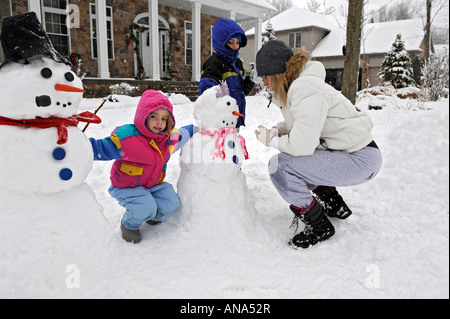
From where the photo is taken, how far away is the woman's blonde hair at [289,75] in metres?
2.44

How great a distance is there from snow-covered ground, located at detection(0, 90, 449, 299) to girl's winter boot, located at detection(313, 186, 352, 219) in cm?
8

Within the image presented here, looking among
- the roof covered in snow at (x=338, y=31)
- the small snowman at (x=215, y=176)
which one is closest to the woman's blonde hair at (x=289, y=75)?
the small snowman at (x=215, y=176)

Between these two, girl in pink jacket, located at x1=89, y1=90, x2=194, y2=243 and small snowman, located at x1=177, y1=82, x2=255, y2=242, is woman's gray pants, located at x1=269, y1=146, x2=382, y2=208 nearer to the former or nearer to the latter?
small snowman, located at x1=177, y1=82, x2=255, y2=242

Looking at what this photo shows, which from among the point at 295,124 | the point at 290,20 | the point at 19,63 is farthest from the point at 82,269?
the point at 290,20

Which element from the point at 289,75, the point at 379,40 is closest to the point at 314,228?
the point at 289,75

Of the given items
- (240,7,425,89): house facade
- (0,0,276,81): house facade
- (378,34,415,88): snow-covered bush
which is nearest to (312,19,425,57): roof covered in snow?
(240,7,425,89): house facade

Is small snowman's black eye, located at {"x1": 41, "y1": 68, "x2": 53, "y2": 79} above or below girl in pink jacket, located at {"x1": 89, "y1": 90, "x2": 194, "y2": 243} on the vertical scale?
above

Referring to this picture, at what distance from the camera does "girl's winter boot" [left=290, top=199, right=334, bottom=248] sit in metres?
2.39

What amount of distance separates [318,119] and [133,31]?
1158 centimetres

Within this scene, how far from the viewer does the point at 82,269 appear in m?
1.87

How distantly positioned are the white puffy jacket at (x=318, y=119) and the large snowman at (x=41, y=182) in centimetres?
143

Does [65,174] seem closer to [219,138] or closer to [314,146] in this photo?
[219,138]
